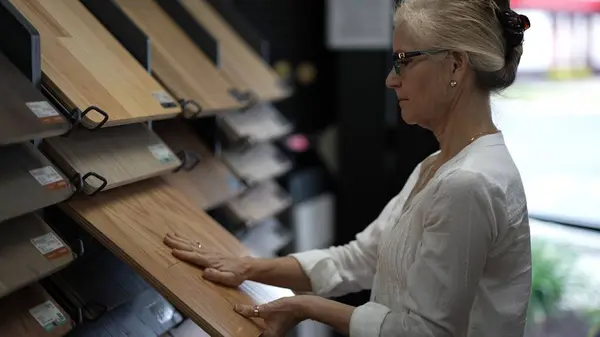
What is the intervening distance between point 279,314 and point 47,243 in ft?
1.77

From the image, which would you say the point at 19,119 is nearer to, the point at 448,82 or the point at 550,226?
the point at 448,82

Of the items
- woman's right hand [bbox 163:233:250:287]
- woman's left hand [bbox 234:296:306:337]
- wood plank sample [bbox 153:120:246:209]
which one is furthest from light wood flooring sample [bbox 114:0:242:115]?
woman's left hand [bbox 234:296:306:337]

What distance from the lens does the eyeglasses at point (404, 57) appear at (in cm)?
165

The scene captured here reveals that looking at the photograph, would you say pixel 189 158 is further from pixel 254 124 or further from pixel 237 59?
pixel 237 59

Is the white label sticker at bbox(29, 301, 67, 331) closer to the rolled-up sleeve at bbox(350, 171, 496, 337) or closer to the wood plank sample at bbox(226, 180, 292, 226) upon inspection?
the rolled-up sleeve at bbox(350, 171, 496, 337)

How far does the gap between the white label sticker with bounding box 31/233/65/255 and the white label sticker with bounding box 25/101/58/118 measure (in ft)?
0.88

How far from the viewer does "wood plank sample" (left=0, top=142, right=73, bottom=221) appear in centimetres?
150

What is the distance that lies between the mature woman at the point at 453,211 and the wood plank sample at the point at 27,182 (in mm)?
502

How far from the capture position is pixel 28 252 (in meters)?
1.58

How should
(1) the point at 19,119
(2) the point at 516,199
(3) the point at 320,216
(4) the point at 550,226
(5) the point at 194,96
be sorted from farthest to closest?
(3) the point at 320,216 → (4) the point at 550,226 → (5) the point at 194,96 → (2) the point at 516,199 → (1) the point at 19,119

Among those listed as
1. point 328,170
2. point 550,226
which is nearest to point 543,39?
point 550,226

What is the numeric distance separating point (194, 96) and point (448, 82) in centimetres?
109

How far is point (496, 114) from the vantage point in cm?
184

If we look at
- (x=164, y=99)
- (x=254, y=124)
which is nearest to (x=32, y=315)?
(x=164, y=99)
